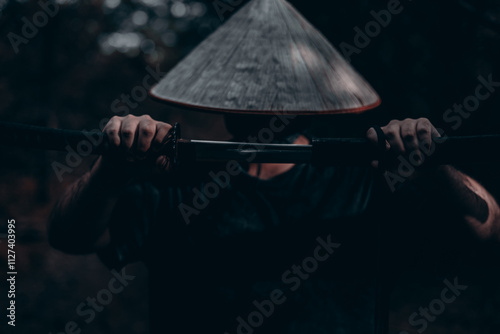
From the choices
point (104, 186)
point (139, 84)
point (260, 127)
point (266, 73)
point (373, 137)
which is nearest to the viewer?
point (373, 137)

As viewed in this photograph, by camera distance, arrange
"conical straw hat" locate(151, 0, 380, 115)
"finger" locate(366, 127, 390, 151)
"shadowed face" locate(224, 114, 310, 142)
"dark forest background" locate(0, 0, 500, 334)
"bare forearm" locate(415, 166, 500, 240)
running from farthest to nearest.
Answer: "dark forest background" locate(0, 0, 500, 334) < "shadowed face" locate(224, 114, 310, 142) < "bare forearm" locate(415, 166, 500, 240) < "conical straw hat" locate(151, 0, 380, 115) < "finger" locate(366, 127, 390, 151)

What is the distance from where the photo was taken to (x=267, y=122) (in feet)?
5.49

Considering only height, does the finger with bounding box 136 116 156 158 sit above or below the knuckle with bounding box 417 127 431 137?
below

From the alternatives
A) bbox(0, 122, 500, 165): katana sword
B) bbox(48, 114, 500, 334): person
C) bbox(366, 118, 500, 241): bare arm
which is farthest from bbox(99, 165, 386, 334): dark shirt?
bbox(0, 122, 500, 165): katana sword

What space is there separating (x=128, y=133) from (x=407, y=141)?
72 cm

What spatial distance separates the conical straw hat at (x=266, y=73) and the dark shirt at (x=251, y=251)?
1.31 feet

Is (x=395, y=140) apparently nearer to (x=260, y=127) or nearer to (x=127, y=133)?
(x=260, y=127)

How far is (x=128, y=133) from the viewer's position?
4.13ft

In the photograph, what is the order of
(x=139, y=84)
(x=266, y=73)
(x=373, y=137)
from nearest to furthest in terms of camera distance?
(x=373, y=137) < (x=266, y=73) < (x=139, y=84)

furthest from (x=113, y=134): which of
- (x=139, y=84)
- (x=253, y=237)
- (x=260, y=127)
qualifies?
(x=139, y=84)

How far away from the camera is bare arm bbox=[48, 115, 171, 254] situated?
4.15 feet

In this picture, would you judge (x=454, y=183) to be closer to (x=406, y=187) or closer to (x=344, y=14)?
(x=406, y=187)

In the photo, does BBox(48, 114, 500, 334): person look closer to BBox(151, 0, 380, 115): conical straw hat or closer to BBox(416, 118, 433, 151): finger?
BBox(151, 0, 380, 115): conical straw hat

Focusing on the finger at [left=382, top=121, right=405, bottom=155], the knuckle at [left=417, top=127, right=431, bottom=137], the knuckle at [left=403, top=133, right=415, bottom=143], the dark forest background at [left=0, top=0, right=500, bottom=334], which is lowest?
the dark forest background at [left=0, top=0, right=500, bottom=334]
